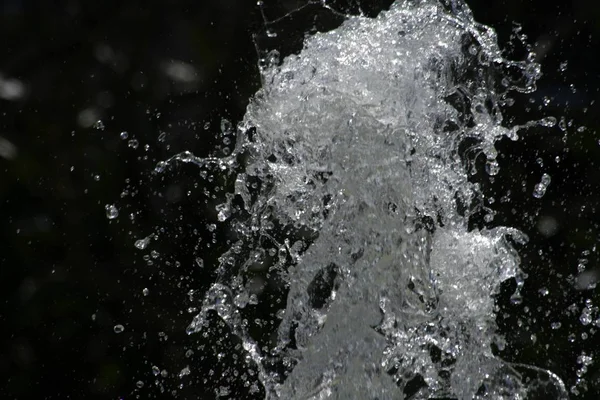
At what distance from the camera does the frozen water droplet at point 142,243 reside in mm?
4307

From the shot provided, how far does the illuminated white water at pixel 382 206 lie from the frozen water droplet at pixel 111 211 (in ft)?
5.04

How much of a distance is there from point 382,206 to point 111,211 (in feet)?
6.66

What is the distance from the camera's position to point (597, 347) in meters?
4.62

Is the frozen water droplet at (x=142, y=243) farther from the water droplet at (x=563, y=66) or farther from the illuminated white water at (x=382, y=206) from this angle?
the water droplet at (x=563, y=66)

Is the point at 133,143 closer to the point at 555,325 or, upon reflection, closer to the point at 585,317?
the point at 555,325

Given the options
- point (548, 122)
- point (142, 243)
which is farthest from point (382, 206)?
point (548, 122)

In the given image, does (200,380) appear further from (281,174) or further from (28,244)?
(281,174)

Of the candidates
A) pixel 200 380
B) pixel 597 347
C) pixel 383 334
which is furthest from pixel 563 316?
pixel 383 334

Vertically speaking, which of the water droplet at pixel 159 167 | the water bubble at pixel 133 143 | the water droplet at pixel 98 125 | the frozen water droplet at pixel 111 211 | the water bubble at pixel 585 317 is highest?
the water droplet at pixel 98 125

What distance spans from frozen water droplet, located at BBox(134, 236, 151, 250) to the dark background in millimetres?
27

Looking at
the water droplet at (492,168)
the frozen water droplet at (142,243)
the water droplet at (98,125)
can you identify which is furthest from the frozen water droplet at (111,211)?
the water droplet at (492,168)

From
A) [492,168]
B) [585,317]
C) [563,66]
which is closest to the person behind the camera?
[492,168]

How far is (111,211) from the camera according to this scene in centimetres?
446

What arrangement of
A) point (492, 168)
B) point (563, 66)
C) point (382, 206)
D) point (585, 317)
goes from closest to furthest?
point (382, 206) → point (492, 168) → point (563, 66) → point (585, 317)
